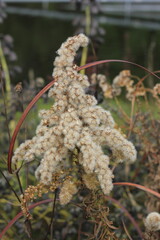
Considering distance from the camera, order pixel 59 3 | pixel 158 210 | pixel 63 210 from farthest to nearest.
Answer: pixel 59 3
pixel 63 210
pixel 158 210

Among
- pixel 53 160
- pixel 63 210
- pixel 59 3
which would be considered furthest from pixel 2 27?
pixel 53 160

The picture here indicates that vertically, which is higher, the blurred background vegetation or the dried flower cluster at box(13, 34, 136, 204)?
the dried flower cluster at box(13, 34, 136, 204)

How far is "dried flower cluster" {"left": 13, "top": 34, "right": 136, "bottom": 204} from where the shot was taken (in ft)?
5.16

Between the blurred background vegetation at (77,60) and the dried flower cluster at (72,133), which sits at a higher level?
the dried flower cluster at (72,133)

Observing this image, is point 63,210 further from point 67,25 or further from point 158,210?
point 67,25

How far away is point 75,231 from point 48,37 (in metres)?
17.2

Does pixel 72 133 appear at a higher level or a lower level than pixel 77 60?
higher

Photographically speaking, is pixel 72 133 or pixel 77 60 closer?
pixel 72 133

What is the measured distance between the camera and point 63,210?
10.2 feet

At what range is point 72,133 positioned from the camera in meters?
1.56

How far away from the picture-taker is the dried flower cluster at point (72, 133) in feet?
5.16

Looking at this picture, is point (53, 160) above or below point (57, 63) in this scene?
below

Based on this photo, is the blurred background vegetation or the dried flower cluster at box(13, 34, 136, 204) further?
the blurred background vegetation

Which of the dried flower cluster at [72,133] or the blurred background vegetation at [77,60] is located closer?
the dried flower cluster at [72,133]
